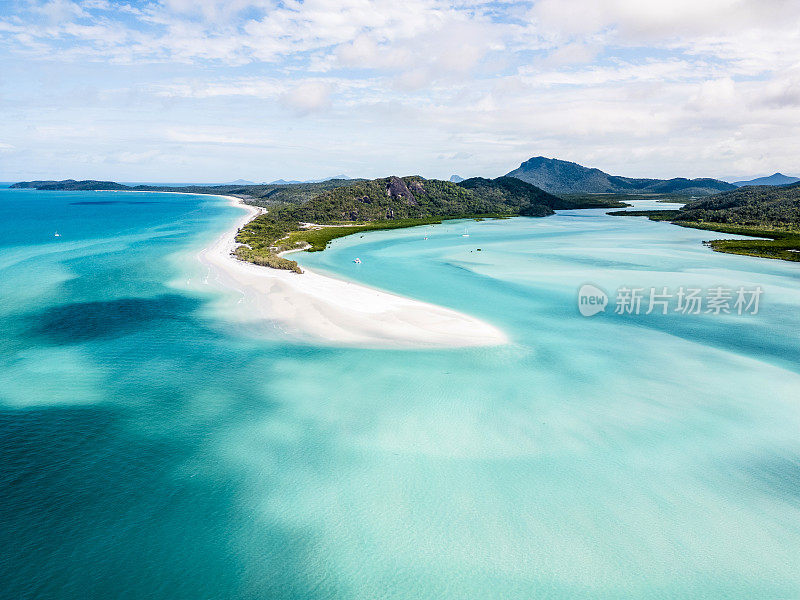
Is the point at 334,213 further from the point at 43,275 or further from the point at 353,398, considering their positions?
the point at 353,398

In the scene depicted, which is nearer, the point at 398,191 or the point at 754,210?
the point at 754,210

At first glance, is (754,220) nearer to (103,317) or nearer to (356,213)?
(356,213)

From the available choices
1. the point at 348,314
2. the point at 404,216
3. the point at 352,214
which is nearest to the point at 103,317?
the point at 348,314

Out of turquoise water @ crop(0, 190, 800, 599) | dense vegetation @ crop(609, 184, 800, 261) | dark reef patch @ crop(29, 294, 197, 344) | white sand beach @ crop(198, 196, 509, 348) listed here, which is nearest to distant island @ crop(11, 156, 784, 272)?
dense vegetation @ crop(609, 184, 800, 261)

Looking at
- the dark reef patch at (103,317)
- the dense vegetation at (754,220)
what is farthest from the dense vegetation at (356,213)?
the dense vegetation at (754,220)

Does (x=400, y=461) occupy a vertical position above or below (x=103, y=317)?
below

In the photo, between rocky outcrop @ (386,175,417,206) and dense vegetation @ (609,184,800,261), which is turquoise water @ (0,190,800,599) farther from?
rocky outcrop @ (386,175,417,206)
